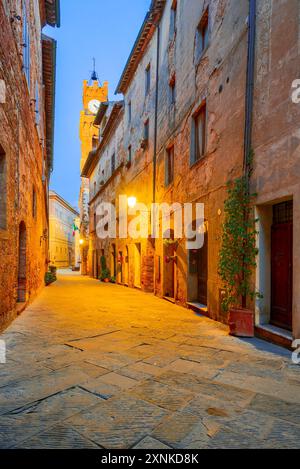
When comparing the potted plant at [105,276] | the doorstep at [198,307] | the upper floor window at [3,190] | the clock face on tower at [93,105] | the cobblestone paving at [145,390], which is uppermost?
the clock face on tower at [93,105]

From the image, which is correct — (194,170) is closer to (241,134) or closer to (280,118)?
(241,134)

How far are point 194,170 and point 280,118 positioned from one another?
351cm

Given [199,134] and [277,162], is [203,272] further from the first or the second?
[277,162]

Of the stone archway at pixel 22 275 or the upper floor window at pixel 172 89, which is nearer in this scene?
the stone archway at pixel 22 275

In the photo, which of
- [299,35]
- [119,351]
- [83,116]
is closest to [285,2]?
[299,35]

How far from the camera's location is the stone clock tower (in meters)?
30.9

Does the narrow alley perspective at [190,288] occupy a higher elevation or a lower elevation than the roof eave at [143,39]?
lower

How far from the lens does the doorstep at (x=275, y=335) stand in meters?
4.55

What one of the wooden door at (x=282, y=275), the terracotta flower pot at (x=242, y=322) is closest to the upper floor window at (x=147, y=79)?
the wooden door at (x=282, y=275)

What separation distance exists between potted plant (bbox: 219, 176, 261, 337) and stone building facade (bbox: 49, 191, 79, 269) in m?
35.1

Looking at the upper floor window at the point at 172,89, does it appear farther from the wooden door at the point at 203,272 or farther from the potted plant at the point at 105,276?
the potted plant at the point at 105,276

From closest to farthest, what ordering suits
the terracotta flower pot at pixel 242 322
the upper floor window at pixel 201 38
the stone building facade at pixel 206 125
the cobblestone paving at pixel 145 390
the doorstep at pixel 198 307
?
the cobblestone paving at pixel 145 390 → the stone building facade at pixel 206 125 → the terracotta flower pot at pixel 242 322 → the doorstep at pixel 198 307 → the upper floor window at pixel 201 38

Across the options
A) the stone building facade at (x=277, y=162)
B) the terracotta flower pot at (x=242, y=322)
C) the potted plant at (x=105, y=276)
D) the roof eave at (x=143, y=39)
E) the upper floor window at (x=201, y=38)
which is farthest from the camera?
the potted plant at (x=105, y=276)
